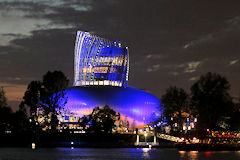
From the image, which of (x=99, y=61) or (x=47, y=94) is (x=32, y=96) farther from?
(x=99, y=61)

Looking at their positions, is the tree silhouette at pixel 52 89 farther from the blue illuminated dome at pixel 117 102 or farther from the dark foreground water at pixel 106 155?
the blue illuminated dome at pixel 117 102

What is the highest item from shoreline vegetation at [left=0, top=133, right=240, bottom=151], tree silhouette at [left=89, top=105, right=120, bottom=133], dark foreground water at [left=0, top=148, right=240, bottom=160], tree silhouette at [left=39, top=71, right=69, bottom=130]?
tree silhouette at [left=39, top=71, right=69, bottom=130]

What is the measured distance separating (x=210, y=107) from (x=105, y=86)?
46175mm

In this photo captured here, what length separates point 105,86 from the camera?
148 m

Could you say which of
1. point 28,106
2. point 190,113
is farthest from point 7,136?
point 190,113

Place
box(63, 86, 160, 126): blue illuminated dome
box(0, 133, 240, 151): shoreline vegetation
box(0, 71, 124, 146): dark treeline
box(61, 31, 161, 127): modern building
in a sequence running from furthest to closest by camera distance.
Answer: box(61, 31, 161, 127): modern building, box(63, 86, 160, 126): blue illuminated dome, box(0, 71, 124, 146): dark treeline, box(0, 133, 240, 151): shoreline vegetation

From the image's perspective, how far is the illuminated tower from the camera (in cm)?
14875

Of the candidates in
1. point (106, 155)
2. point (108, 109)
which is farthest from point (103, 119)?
point (106, 155)

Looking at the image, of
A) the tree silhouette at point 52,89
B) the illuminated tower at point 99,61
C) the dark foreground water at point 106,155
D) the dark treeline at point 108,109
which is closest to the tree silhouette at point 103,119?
the dark treeline at point 108,109

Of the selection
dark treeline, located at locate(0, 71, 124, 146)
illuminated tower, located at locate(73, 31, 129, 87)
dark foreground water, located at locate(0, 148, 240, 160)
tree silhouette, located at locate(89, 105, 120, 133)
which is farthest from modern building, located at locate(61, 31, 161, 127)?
dark foreground water, located at locate(0, 148, 240, 160)

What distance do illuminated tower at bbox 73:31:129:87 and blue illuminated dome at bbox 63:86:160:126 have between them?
5366 mm

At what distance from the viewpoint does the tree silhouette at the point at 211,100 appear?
108 meters

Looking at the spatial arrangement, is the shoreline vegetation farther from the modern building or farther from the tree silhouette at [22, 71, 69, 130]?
the modern building

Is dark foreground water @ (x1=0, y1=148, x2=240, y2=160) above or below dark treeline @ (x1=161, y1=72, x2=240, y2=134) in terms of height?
below
